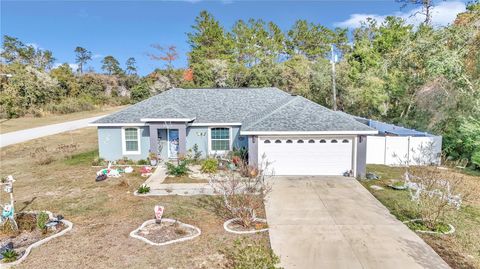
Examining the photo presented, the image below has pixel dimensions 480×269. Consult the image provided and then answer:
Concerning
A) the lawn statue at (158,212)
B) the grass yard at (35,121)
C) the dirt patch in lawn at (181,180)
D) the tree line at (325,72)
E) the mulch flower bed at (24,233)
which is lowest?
the mulch flower bed at (24,233)

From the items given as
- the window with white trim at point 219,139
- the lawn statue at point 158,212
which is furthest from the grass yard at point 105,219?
the window with white trim at point 219,139

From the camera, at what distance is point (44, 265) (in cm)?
758

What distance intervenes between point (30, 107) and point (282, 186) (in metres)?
42.9

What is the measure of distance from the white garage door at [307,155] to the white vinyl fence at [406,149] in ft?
12.1

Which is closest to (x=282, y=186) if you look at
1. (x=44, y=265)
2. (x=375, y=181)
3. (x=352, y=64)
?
Result: (x=375, y=181)

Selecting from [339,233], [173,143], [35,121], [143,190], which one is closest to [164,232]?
[143,190]

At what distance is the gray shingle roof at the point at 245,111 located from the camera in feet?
50.5

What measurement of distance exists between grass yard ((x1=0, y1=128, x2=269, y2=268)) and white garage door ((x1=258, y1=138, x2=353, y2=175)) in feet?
15.1

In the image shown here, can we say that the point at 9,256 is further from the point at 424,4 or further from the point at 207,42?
the point at 207,42

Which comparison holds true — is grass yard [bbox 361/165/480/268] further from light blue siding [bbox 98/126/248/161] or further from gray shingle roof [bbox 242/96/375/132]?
light blue siding [bbox 98/126/248/161]

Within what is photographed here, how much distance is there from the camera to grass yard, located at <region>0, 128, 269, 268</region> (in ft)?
25.7

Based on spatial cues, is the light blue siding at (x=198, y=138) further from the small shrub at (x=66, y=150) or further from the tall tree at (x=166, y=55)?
the tall tree at (x=166, y=55)

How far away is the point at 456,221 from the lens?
9938 millimetres

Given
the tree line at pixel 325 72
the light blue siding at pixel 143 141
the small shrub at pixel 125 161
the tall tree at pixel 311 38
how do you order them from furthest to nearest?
the tall tree at pixel 311 38 < the light blue siding at pixel 143 141 < the small shrub at pixel 125 161 < the tree line at pixel 325 72
